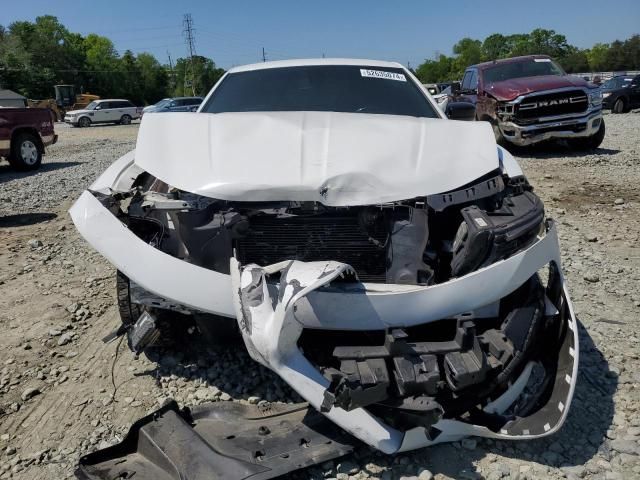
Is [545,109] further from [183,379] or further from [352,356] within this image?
[352,356]

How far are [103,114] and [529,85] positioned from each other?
92.4ft

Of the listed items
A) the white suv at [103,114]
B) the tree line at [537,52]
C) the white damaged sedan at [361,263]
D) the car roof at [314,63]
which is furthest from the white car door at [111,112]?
the tree line at [537,52]

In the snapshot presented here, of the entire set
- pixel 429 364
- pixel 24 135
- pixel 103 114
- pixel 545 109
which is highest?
pixel 103 114

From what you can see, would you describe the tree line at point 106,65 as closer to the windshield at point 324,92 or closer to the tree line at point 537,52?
the tree line at point 537,52

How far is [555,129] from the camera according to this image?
9469mm

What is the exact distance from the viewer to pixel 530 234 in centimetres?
232

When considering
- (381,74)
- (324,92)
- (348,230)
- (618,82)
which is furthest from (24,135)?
(618,82)

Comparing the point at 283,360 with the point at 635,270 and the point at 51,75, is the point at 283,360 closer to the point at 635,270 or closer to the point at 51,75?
the point at 635,270

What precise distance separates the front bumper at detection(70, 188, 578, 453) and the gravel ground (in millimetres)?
180

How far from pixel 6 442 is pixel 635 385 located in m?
3.09

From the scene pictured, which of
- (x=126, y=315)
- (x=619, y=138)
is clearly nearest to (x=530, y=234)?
(x=126, y=315)

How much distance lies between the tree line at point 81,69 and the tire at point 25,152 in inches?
1789

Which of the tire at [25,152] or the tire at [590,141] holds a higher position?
the tire at [25,152]

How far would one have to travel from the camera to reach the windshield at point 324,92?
3.81 m
